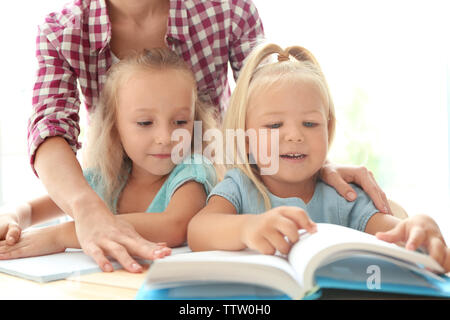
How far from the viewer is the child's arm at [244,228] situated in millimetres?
695

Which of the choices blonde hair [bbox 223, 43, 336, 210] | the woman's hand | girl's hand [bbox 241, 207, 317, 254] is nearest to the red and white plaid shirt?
the woman's hand

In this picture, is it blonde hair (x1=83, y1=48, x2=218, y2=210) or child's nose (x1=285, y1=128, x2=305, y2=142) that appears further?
blonde hair (x1=83, y1=48, x2=218, y2=210)

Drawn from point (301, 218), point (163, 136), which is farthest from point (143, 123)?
point (301, 218)

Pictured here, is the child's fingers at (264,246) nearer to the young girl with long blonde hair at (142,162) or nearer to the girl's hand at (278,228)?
the girl's hand at (278,228)

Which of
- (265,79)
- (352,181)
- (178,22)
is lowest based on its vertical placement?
(352,181)

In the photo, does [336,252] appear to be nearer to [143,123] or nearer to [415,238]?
[415,238]

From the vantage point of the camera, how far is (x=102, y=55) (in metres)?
1.30

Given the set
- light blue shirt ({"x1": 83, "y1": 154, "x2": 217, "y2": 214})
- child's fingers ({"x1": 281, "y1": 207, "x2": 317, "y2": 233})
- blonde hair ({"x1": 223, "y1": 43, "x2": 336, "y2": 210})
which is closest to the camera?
child's fingers ({"x1": 281, "y1": 207, "x2": 317, "y2": 233})

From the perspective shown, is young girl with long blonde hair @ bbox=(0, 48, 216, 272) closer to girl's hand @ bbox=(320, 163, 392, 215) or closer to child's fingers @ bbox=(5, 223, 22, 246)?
child's fingers @ bbox=(5, 223, 22, 246)

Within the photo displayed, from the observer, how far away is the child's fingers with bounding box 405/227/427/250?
0.65 metres

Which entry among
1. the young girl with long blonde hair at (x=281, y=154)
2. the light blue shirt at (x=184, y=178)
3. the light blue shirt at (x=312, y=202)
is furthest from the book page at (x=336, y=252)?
the light blue shirt at (x=184, y=178)

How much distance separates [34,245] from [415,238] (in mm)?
674

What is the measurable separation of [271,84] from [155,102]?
0.91 ft

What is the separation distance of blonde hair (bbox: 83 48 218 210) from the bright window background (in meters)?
1.86
